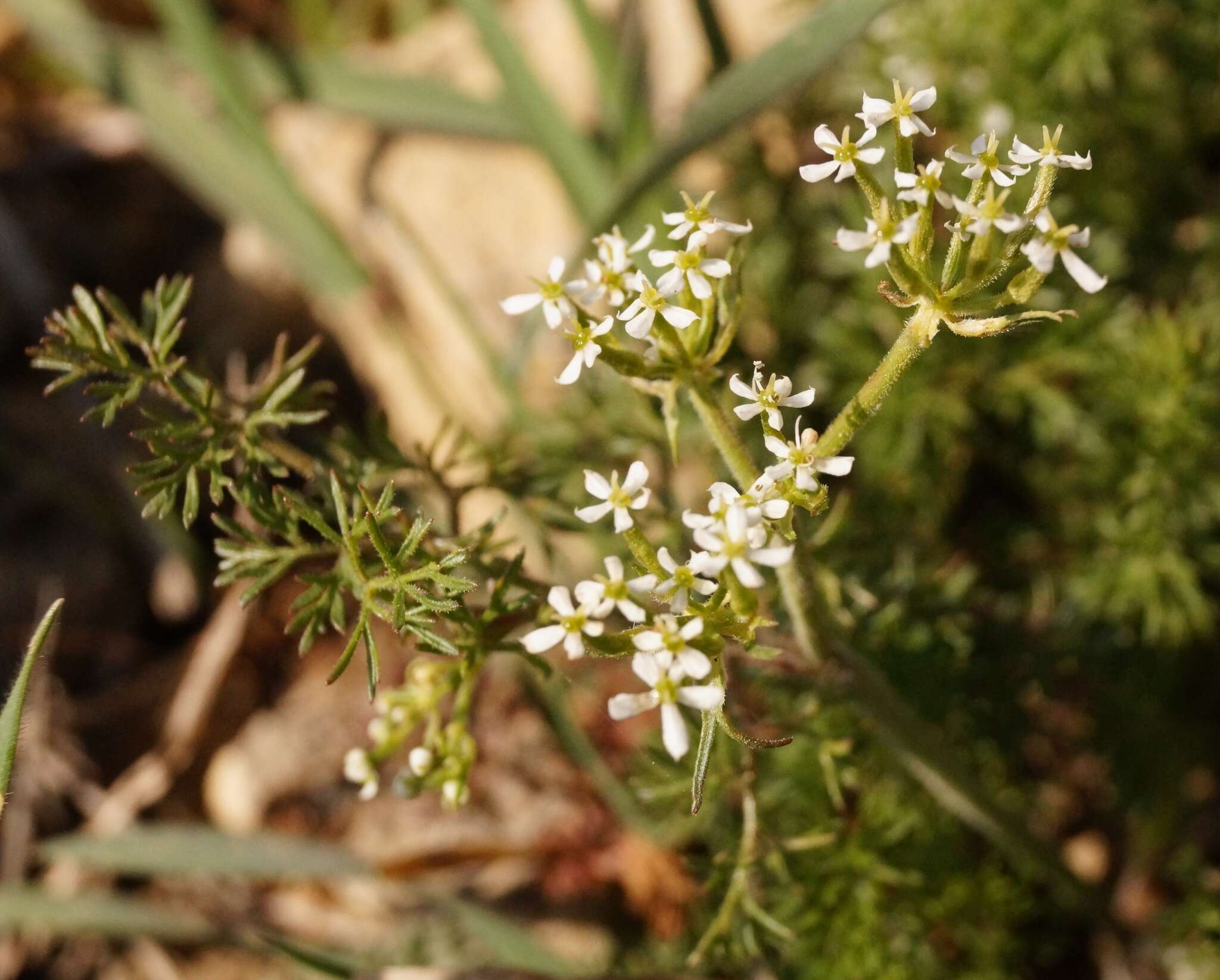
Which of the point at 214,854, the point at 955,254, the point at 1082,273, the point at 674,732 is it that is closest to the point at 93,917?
the point at 214,854

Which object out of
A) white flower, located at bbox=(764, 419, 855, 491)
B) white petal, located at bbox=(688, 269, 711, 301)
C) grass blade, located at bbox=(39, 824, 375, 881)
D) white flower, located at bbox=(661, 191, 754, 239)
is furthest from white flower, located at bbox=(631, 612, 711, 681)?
grass blade, located at bbox=(39, 824, 375, 881)

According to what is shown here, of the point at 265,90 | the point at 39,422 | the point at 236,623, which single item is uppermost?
the point at 265,90

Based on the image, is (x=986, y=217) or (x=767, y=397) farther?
(x=767, y=397)

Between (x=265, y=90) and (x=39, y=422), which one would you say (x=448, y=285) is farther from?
(x=39, y=422)

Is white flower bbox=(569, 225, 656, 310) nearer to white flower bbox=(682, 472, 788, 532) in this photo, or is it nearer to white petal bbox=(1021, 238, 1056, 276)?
white flower bbox=(682, 472, 788, 532)

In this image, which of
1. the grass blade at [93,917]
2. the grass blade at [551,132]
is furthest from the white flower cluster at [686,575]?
the grass blade at [93,917]

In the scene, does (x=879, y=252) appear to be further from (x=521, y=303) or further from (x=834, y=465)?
(x=521, y=303)

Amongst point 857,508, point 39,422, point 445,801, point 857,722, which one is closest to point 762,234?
point 857,508
